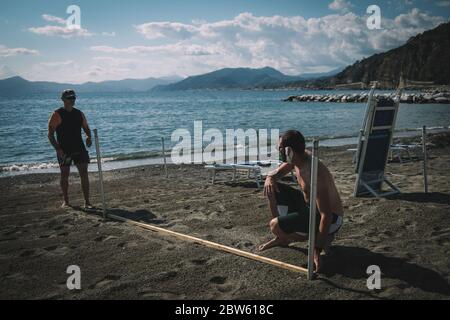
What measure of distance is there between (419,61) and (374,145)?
119m

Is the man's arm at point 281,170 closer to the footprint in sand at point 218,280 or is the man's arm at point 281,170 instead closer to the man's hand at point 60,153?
the footprint in sand at point 218,280

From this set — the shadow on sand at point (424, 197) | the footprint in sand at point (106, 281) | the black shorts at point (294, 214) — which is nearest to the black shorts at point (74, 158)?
the footprint in sand at point (106, 281)

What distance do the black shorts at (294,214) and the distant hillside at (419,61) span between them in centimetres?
9282

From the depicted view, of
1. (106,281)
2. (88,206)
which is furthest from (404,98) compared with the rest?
(106,281)

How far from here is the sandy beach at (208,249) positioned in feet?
12.4

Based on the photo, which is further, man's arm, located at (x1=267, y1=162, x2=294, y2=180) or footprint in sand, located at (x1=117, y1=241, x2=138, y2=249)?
footprint in sand, located at (x1=117, y1=241, x2=138, y2=249)

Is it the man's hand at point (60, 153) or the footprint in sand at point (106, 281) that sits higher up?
the man's hand at point (60, 153)

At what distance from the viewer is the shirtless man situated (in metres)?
3.88

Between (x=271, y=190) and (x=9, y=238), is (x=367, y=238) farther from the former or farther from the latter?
(x=9, y=238)

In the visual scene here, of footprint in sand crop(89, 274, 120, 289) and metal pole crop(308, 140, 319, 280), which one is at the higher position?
metal pole crop(308, 140, 319, 280)

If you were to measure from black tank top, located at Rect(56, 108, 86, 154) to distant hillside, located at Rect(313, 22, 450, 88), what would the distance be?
91.8m

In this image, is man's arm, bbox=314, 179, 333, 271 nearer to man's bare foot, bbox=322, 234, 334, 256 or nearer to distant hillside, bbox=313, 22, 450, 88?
man's bare foot, bbox=322, 234, 334, 256

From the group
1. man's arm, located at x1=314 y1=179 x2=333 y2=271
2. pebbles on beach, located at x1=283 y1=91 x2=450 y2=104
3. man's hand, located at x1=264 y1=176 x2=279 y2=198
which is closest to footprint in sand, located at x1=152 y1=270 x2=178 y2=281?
man's hand, located at x1=264 y1=176 x2=279 y2=198
